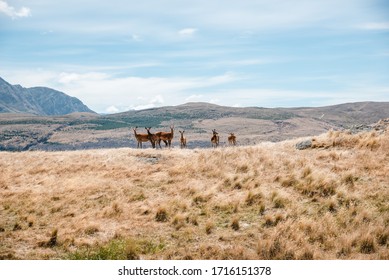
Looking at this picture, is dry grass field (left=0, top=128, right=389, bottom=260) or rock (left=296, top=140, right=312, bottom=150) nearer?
dry grass field (left=0, top=128, right=389, bottom=260)

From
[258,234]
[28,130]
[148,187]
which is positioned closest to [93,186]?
[148,187]

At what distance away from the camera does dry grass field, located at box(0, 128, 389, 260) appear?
9125 mm

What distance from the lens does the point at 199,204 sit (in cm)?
1261

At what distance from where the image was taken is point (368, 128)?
79.2ft

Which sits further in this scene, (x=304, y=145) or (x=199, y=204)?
(x=304, y=145)

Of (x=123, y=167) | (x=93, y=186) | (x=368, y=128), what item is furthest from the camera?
(x=368, y=128)

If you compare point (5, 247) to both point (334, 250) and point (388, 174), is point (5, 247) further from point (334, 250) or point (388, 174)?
point (388, 174)

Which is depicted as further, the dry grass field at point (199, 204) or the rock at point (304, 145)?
the rock at point (304, 145)

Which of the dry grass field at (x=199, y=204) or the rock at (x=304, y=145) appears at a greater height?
the rock at (x=304, y=145)

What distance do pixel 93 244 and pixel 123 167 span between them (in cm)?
782

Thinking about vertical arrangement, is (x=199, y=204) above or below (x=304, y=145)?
below

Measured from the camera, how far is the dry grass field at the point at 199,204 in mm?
9125

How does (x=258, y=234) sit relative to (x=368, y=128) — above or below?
below

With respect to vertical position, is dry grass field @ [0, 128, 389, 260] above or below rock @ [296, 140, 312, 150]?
below
